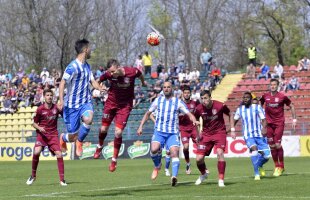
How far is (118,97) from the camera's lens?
19.1 metres

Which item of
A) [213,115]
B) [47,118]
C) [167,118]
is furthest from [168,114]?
[47,118]

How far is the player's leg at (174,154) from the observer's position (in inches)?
725

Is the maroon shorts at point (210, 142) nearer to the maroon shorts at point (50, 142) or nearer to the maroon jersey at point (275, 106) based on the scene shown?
the maroon jersey at point (275, 106)

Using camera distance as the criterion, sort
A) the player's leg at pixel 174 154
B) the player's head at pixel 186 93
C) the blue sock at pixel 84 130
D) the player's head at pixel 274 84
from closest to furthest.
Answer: the blue sock at pixel 84 130 → the player's leg at pixel 174 154 → the player's head at pixel 274 84 → the player's head at pixel 186 93

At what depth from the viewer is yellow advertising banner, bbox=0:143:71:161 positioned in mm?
41281

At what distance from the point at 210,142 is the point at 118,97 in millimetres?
2451

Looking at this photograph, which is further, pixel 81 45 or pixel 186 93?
pixel 186 93

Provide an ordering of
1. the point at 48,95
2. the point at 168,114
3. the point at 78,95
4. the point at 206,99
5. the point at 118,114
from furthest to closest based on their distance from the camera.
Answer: the point at 48,95 → the point at 118,114 → the point at 168,114 → the point at 206,99 → the point at 78,95

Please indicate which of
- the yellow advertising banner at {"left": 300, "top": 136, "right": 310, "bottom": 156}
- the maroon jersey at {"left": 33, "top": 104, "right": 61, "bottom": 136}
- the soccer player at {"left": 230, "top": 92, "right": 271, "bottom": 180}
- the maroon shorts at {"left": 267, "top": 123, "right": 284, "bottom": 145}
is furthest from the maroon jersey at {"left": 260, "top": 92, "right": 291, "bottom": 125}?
the yellow advertising banner at {"left": 300, "top": 136, "right": 310, "bottom": 156}

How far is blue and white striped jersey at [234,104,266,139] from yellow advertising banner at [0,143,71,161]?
20.8 meters

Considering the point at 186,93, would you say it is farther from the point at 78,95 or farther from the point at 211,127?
the point at 78,95

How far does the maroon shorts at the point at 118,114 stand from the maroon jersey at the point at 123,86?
0.14 metres

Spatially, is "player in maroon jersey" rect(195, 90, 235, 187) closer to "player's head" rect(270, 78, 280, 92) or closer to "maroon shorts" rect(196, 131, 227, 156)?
"maroon shorts" rect(196, 131, 227, 156)

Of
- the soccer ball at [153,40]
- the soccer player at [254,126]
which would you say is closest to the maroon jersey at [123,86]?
the soccer ball at [153,40]
